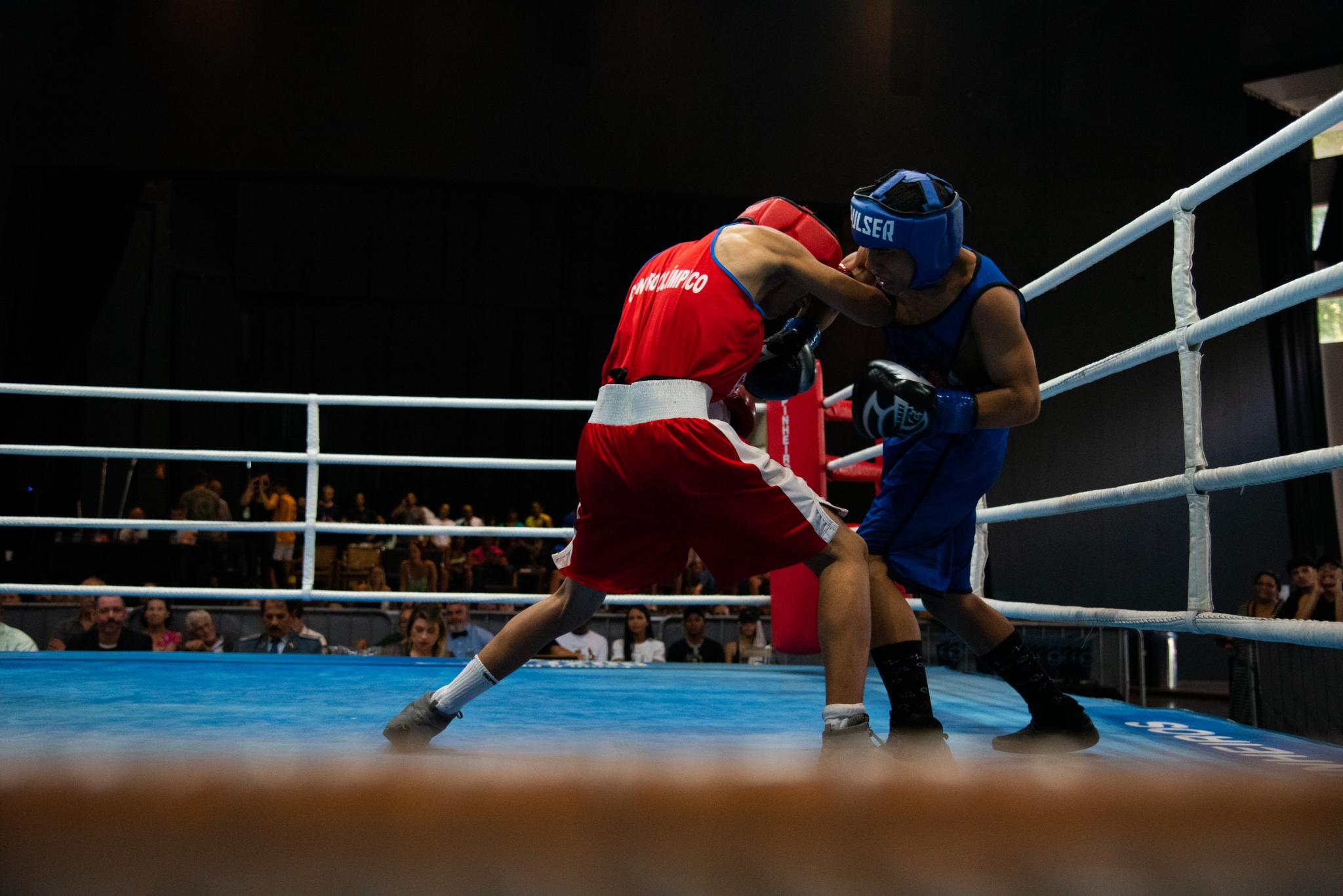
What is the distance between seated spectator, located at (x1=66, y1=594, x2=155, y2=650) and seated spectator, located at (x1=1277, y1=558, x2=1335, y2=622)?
15.8 feet

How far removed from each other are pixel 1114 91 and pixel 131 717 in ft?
29.8

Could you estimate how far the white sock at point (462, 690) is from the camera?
5.71ft

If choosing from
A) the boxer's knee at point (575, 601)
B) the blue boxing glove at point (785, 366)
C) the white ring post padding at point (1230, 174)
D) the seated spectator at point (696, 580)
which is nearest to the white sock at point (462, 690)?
the boxer's knee at point (575, 601)

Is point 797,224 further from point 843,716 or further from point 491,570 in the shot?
point 491,570

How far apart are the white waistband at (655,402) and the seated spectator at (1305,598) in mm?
3997

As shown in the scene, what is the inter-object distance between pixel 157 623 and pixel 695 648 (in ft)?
7.65

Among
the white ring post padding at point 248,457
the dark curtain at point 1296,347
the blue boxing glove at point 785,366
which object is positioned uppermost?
the dark curtain at point 1296,347

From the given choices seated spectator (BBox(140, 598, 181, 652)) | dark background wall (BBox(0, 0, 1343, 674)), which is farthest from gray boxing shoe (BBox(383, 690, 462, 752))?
dark background wall (BBox(0, 0, 1343, 674))

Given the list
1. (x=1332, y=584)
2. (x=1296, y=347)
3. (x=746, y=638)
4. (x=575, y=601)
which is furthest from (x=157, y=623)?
(x=1296, y=347)

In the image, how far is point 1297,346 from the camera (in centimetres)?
889

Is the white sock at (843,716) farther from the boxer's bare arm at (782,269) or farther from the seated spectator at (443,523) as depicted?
the seated spectator at (443,523)

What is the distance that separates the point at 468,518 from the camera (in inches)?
407

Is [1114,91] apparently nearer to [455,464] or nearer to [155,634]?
[455,464]

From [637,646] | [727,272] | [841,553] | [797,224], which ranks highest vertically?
[797,224]
